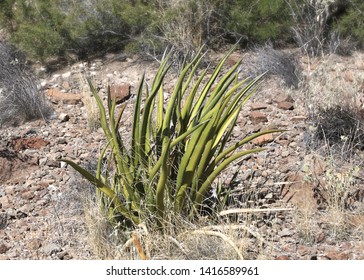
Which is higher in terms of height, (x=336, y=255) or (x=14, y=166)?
(x=336, y=255)

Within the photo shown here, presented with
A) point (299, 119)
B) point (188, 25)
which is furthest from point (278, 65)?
point (188, 25)

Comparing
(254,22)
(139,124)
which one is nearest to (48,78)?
(254,22)

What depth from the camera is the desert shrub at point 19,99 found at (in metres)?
6.02

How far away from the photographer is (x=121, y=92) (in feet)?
20.4

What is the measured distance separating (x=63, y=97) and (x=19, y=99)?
17.4 inches

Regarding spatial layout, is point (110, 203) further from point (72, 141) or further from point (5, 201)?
point (72, 141)

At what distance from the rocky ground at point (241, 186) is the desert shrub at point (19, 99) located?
114 mm

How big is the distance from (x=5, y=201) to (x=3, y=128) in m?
1.26

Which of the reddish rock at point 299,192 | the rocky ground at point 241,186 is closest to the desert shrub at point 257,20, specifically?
the rocky ground at point 241,186

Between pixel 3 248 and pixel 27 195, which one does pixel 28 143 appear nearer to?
pixel 27 195

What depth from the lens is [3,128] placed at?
233 inches

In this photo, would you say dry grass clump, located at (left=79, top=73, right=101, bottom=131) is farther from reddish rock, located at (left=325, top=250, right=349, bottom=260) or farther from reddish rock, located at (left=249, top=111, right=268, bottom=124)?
reddish rock, located at (left=325, top=250, right=349, bottom=260)

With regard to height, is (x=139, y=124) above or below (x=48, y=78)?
above

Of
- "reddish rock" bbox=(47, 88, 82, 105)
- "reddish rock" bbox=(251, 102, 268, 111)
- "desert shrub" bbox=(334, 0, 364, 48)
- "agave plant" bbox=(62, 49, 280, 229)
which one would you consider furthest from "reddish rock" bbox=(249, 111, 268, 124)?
"desert shrub" bbox=(334, 0, 364, 48)
